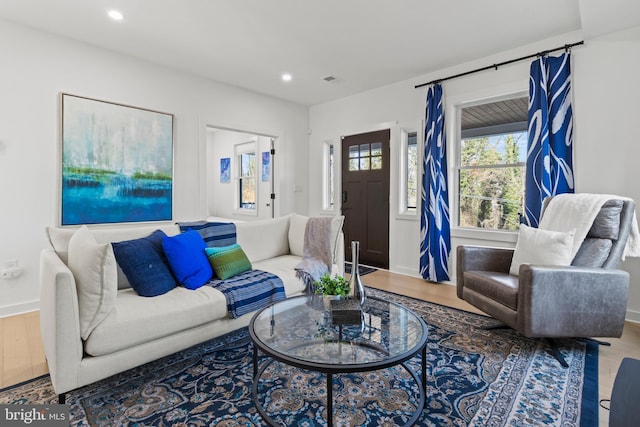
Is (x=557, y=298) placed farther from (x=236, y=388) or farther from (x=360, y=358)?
(x=236, y=388)

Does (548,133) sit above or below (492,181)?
above

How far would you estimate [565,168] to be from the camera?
10.0 feet

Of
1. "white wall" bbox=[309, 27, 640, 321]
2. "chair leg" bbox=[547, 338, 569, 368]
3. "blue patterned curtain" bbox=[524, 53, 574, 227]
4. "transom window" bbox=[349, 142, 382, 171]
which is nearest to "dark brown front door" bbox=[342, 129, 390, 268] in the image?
"transom window" bbox=[349, 142, 382, 171]

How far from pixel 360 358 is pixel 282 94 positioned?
4.34m

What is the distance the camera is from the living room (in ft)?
9.16

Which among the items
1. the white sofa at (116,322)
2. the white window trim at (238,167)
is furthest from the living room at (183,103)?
the white window trim at (238,167)

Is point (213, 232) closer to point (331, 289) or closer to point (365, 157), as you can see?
point (331, 289)

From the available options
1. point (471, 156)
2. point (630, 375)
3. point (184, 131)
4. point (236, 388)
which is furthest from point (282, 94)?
point (630, 375)

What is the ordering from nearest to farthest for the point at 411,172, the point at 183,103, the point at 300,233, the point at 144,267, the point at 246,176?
the point at 144,267 → the point at 300,233 → the point at 183,103 → the point at 411,172 → the point at 246,176

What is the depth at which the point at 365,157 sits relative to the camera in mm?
4867

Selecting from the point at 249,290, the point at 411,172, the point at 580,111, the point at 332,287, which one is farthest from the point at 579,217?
the point at 249,290

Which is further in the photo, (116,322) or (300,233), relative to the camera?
(300,233)

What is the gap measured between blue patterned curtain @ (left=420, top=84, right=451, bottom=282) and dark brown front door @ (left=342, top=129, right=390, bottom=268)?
74 centimetres

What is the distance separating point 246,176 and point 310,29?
3.93 m
